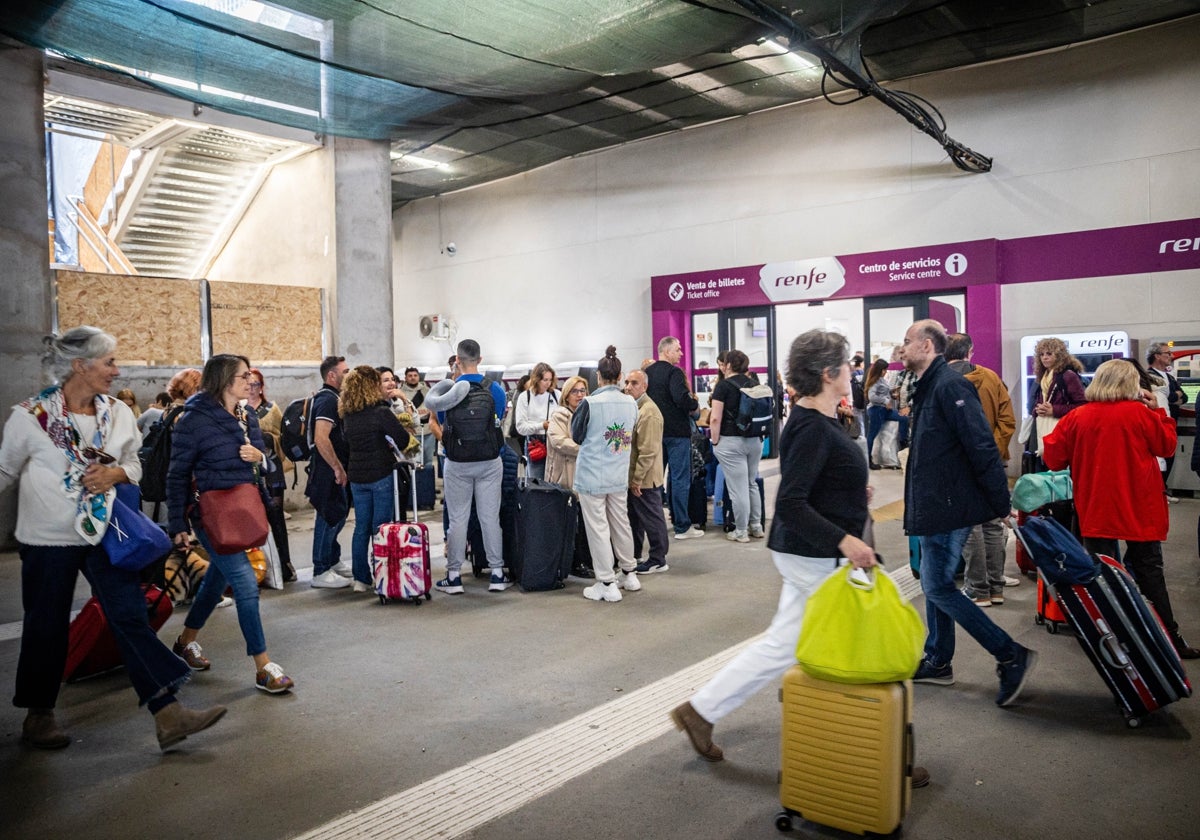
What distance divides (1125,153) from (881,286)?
3.24 meters

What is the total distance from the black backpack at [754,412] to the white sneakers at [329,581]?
3566 millimetres

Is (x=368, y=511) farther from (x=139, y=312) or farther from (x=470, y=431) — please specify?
(x=139, y=312)

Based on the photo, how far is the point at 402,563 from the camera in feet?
19.0

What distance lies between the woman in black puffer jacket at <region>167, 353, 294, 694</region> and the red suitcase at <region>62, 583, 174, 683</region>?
1.74ft

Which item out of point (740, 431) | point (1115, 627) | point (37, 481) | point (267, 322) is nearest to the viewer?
point (37, 481)

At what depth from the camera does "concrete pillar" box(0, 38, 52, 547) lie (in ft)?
25.0

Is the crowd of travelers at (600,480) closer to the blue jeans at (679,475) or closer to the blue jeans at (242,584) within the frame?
the blue jeans at (242,584)

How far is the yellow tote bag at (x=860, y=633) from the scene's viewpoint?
2.57 metres

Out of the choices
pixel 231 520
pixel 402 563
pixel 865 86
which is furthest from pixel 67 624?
pixel 865 86

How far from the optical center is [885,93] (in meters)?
9.47

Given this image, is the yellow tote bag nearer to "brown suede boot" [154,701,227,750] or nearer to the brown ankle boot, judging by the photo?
"brown suede boot" [154,701,227,750]

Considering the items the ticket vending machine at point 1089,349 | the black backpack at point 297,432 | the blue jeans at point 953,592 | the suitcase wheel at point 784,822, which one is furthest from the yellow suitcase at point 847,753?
the ticket vending machine at point 1089,349

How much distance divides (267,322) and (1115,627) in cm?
924

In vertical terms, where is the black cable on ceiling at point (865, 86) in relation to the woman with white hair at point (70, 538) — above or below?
above
